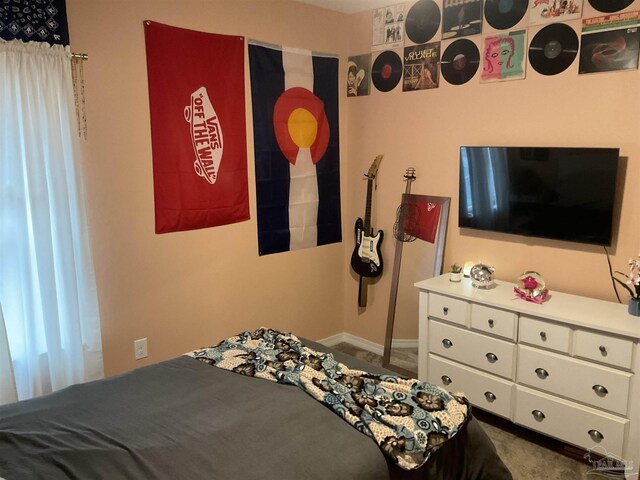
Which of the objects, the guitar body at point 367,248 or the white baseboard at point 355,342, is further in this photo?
the white baseboard at point 355,342

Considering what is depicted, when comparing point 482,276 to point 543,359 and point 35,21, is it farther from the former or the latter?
point 35,21

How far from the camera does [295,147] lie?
11.7ft

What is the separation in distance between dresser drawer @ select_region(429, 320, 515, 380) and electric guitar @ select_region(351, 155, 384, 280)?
34.2 inches

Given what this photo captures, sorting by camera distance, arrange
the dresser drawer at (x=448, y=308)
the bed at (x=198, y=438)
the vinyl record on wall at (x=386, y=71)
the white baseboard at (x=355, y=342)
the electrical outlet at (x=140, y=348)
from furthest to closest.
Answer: the white baseboard at (x=355, y=342) < the vinyl record on wall at (x=386, y=71) < the electrical outlet at (x=140, y=348) < the dresser drawer at (x=448, y=308) < the bed at (x=198, y=438)

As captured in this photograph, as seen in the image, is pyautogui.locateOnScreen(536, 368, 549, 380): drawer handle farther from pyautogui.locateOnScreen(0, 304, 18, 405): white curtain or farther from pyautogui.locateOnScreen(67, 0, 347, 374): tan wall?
pyautogui.locateOnScreen(0, 304, 18, 405): white curtain

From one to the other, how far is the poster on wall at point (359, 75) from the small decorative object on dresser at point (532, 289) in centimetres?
180

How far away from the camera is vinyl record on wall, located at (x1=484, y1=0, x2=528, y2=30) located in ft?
9.33

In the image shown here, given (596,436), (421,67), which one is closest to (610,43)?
(421,67)

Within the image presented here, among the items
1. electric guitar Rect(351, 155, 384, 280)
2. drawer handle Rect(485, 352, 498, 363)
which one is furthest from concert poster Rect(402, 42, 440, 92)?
drawer handle Rect(485, 352, 498, 363)

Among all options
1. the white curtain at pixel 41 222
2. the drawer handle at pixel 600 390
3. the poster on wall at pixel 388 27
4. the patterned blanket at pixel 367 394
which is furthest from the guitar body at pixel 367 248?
the white curtain at pixel 41 222

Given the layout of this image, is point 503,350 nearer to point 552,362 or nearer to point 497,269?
point 552,362

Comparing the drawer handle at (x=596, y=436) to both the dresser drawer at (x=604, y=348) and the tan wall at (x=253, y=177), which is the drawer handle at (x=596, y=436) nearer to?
the dresser drawer at (x=604, y=348)

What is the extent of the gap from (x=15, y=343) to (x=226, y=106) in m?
1.74

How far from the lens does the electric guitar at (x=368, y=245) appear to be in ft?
12.3
